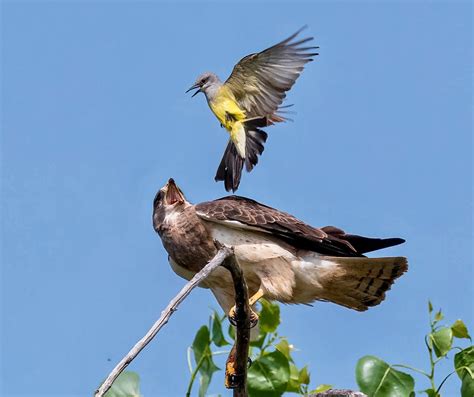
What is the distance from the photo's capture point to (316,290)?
6.01 m

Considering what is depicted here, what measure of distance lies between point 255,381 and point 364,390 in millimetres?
613

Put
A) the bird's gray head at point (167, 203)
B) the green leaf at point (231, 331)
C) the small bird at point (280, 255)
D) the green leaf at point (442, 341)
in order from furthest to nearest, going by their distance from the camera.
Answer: the bird's gray head at point (167, 203)
the small bird at point (280, 255)
the green leaf at point (231, 331)
the green leaf at point (442, 341)

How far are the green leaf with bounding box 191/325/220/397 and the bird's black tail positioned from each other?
1.44 metres

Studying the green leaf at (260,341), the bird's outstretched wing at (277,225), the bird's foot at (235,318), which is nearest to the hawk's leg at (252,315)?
the bird's foot at (235,318)

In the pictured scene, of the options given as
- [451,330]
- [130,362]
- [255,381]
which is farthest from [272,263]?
[130,362]

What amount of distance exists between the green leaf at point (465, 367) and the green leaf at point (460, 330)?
0.12 meters

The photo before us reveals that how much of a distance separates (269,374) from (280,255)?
0.91 m

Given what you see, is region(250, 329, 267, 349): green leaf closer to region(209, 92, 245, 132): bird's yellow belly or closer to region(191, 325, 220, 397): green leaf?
region(191, 325, 220, 397): green leaf

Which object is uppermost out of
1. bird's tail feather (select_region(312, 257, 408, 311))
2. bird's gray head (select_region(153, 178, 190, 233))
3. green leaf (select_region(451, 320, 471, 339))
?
bird's gray head (select_region(153, 178, 190, 233))

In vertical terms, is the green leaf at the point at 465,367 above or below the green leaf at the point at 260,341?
below

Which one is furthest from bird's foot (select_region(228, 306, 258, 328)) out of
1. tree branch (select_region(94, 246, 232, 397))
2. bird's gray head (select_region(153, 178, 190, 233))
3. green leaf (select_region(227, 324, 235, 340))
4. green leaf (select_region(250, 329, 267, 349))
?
bird's gray head (select_region(153, 178, 190, 233))

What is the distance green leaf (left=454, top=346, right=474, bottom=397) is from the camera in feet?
16.1

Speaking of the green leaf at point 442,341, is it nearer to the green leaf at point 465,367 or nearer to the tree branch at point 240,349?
the green leaf at point 465,367

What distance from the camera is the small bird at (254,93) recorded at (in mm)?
6484
